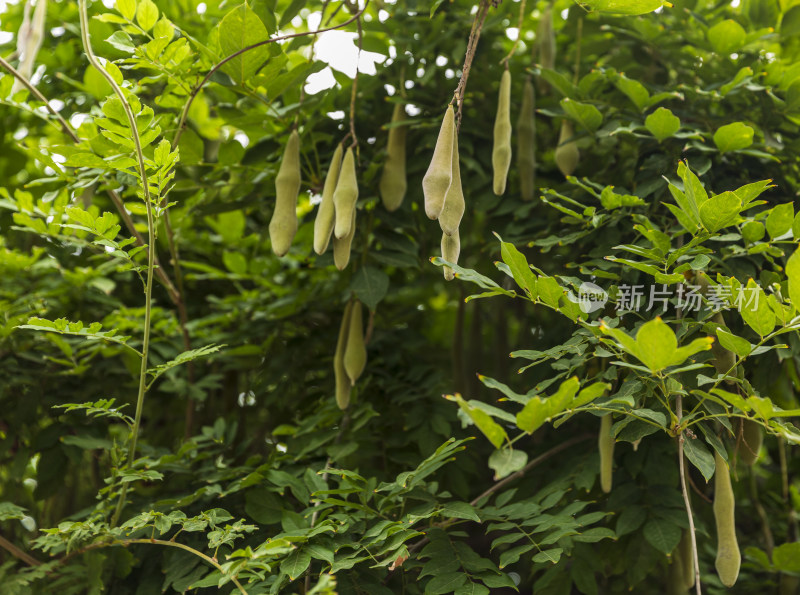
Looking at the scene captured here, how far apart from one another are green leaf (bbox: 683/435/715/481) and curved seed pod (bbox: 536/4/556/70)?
0.84 metres

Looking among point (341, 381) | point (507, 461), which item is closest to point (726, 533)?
point (507, 461)

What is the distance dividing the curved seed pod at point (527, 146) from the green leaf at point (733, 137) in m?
0.34

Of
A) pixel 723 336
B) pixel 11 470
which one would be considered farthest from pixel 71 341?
pixel 723 336

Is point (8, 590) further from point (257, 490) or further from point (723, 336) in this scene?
point (723, 336)

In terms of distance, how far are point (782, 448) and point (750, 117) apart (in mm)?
752

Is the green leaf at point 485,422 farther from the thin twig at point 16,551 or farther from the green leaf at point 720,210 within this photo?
the thin twig at point 16,551

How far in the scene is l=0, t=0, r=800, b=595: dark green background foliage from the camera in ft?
3.39

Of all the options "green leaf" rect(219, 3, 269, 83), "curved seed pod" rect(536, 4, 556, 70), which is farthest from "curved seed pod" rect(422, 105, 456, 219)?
"curved seed pod" rect(536, 4, 556, 70)

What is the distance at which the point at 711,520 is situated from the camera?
59.2 inches

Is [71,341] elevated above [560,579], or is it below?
above

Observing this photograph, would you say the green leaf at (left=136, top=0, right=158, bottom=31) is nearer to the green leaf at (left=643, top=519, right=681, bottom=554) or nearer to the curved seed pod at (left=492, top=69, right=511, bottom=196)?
the curved seed pod at (left=492, top=69, right=511, bottom=196)

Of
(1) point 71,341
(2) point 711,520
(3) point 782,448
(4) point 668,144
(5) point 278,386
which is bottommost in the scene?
(2) point 711,520

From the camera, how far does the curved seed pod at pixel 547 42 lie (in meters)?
1.44

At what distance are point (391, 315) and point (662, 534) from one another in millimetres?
786
